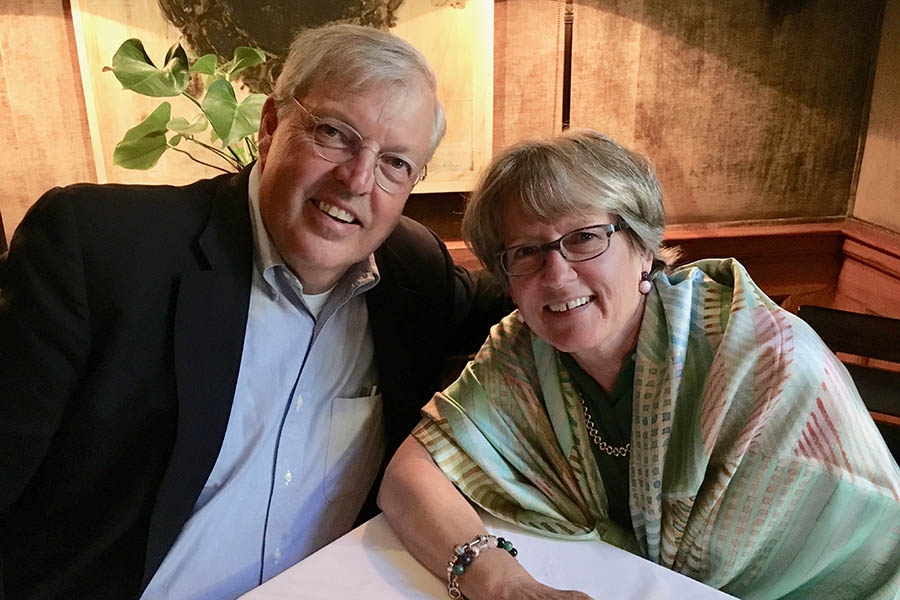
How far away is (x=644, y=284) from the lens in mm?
1215

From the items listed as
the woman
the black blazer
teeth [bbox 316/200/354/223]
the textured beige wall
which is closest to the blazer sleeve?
the black blazer

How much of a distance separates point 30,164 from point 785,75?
234 centimetres

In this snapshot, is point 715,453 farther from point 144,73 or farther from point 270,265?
point 144,73

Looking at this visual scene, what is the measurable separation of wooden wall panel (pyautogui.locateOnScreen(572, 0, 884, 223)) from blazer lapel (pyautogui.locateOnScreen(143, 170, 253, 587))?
1.36m

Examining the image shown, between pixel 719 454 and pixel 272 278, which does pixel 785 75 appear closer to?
pixel 719 454

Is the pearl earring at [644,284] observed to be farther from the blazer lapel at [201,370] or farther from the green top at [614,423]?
the blazer lapel at [201,370]

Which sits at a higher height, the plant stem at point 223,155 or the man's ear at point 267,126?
the man's ear at point 267,126

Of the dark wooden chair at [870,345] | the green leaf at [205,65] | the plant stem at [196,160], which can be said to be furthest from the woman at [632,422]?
the plant stem at [196,160]

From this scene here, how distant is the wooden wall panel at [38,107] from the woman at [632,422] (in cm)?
141

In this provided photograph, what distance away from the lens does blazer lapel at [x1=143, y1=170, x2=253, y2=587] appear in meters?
1.21

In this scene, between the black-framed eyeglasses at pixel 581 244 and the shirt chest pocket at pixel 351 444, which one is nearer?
the black-framed eyeglasses at pixel 581 244

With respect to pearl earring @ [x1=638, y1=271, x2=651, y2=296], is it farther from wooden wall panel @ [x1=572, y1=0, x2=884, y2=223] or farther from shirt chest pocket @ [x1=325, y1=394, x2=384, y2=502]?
wooden wall panel @ [x1=572, y1=0, x2=884, y2=223]

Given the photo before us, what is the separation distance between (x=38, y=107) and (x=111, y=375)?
4.13ft

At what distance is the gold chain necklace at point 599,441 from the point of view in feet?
4.01
